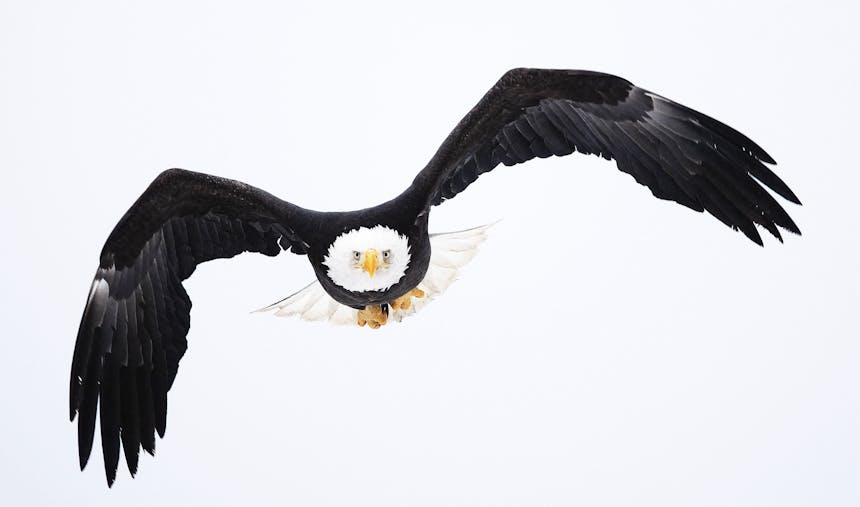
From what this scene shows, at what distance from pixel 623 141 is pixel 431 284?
1.71 meters

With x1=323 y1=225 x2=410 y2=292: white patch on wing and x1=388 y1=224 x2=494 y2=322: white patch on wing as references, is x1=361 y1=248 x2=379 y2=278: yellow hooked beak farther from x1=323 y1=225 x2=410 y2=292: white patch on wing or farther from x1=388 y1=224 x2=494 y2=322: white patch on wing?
x1=388 y1=224 x2=494 y2=322: white patch on wing

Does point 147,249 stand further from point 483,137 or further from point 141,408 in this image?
point 483,137

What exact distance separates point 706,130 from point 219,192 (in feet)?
7.36

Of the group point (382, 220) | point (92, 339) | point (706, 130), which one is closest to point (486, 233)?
point (382, 220)

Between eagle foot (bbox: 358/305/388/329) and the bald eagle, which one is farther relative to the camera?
eagle foot (bbox: 358/305/388/329)

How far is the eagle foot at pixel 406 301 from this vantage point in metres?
6.38

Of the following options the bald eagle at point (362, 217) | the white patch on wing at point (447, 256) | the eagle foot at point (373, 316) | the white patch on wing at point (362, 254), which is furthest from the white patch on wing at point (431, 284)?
the white patch on wing at point (362, 254)

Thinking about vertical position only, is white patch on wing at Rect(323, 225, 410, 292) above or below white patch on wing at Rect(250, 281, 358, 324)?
below

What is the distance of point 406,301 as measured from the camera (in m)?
6.39

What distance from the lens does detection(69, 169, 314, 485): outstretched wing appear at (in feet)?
17.9

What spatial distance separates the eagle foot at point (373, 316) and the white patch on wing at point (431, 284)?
0.48 ft

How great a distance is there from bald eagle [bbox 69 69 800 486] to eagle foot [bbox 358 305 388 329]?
1.91ft

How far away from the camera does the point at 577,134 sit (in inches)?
208

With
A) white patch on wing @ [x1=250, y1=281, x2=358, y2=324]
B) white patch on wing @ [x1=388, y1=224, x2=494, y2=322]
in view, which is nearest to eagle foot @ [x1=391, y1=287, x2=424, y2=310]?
white patch on wing @ [x1=388, y1=224, x2=494, y2=322]
